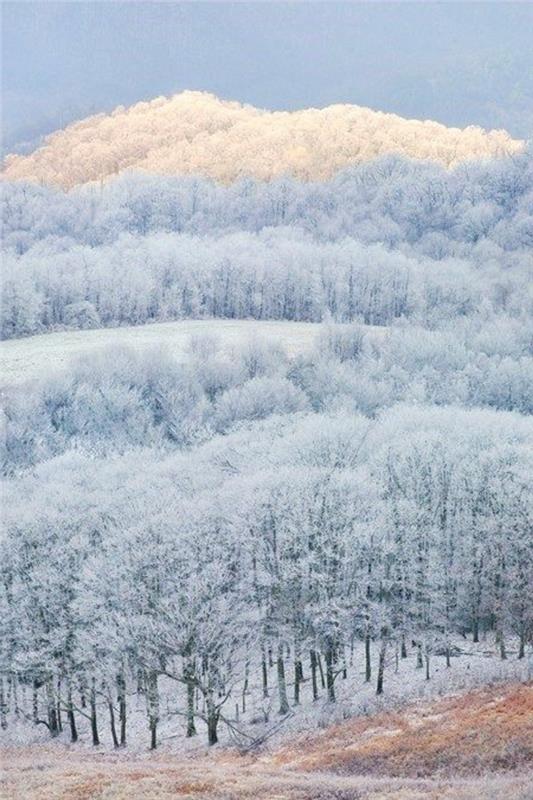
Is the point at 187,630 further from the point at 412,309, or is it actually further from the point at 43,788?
the point at 412,309

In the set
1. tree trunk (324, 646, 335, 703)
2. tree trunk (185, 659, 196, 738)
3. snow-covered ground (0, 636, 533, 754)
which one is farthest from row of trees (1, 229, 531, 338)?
tree trunk (185, 659, 196, 738)

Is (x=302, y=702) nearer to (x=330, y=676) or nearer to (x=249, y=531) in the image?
(x=330, y=676)

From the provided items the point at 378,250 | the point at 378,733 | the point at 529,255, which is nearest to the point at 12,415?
the point at 378,733

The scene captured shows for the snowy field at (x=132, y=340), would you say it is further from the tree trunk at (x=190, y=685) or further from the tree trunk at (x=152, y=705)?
the tree trunk at (x=190, y=685)

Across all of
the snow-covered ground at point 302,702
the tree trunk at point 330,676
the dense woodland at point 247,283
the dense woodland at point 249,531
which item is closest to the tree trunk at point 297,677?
the dense woodland at point 249,531

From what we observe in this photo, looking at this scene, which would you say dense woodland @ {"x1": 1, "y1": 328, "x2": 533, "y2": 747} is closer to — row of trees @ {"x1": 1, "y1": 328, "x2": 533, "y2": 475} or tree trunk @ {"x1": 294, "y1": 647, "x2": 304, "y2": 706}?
tree trunk @ {"x1": 294, "y1": 647, "x2": 304, "y2": 706}

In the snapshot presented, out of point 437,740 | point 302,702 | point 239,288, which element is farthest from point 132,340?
point 437,740

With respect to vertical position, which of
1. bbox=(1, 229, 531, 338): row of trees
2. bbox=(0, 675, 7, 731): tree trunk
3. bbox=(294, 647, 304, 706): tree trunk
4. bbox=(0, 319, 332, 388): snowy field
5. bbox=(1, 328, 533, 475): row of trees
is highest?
bbox=(1, 229, 531, 338): row of trees
